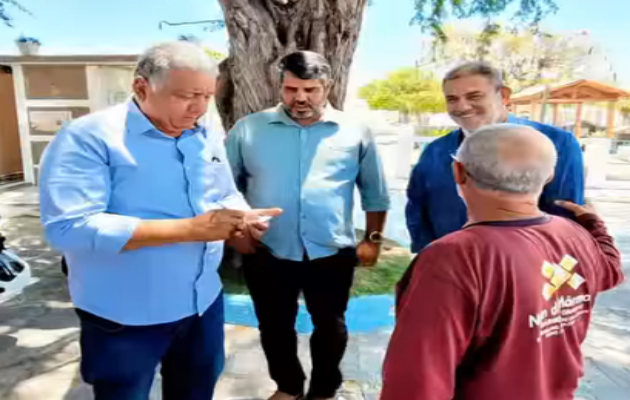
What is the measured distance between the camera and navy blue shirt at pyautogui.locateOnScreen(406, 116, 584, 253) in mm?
1728

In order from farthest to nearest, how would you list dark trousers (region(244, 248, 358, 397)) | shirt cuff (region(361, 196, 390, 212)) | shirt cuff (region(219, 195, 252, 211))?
shirt cuff (region(361, 196, 390, 212)) → dark trousers (region(244, 248, 358, 397)) → shirt cuff (region(219, 195, 252, 211))

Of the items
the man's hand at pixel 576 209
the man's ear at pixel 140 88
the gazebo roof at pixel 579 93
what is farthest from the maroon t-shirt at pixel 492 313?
the gazebo roof at pixel 579 93

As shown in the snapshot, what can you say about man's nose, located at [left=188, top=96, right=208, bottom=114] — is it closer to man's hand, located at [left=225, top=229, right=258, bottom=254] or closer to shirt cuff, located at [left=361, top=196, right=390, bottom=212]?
man's hand, located at [left=225, top=229, right=258, bottom=254]

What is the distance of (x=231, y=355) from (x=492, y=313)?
2387mm

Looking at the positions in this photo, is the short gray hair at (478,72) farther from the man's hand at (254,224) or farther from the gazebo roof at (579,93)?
the gazebo roof at (579,93)

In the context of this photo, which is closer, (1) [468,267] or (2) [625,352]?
(1) [468,267]

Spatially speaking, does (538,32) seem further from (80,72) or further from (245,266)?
(80,72)

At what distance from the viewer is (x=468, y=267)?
101cm

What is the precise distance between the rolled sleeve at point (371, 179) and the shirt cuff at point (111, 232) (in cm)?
116

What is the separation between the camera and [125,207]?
143 centimetres

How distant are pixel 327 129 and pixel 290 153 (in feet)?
0.64

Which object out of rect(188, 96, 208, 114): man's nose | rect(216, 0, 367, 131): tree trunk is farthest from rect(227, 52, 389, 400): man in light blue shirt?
rect(216, 0, 367, 131): tree trunk

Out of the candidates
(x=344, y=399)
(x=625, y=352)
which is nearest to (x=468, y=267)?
(x=344, y=399)

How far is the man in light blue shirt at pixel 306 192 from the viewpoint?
6.93 ft
